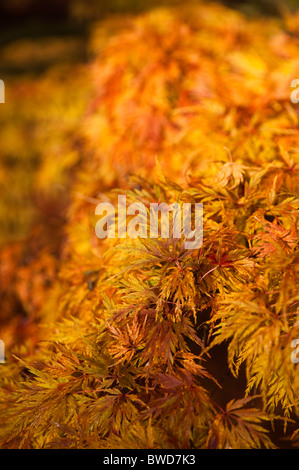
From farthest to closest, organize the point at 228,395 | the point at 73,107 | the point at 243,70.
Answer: the point at 73,107 → the point at 243,70 → the point at 228,395

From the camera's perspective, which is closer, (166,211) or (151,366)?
(151,366)

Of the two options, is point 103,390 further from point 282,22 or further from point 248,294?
point 282,22

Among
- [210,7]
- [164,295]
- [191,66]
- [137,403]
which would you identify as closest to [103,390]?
[137,403]

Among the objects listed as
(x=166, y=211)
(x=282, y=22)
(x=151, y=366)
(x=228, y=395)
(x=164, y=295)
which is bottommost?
(x=228, y=395)

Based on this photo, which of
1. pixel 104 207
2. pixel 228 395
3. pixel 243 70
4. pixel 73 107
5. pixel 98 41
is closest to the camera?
pixel 228 395

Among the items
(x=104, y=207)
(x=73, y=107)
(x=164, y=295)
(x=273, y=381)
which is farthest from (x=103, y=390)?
(x=73, y=107)

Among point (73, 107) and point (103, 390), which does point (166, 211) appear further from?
point (73, 107)

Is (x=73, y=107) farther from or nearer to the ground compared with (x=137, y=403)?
farther from the ground
